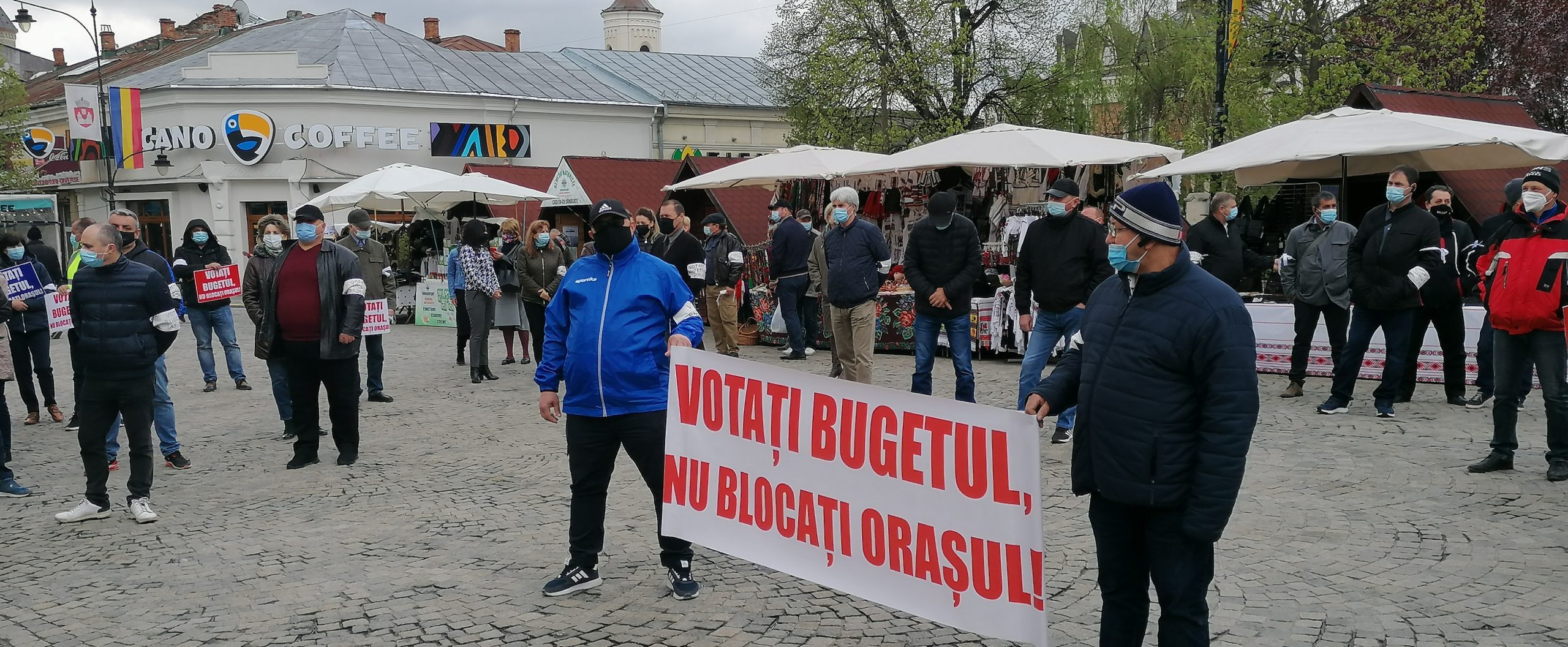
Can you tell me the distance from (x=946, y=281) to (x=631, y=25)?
7559 cm

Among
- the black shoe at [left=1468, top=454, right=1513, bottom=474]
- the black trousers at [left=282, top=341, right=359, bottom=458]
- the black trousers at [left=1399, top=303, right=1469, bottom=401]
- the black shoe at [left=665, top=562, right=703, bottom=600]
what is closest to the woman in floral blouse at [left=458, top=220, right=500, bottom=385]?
the black trousers at [left=282, top=341, right=359, bottom=458]

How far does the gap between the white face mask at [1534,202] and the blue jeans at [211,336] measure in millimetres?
11102

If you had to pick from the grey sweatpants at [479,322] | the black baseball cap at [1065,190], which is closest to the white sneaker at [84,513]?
the grey sweatpants at [479,322]

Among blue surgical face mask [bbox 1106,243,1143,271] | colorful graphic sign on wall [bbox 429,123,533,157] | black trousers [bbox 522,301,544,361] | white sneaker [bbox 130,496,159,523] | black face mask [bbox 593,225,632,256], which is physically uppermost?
colorful graphic sign on wall [bbox 429,123,533,157]

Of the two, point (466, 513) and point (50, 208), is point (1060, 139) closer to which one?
point (466, 513)

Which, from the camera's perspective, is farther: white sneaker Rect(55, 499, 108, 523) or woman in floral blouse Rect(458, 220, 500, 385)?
woman in floral blouse Rect(458, 220, 500, 385)

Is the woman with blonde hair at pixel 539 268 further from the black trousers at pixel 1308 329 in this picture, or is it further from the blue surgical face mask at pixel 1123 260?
the blue surgical face mask at pixel 1123 260

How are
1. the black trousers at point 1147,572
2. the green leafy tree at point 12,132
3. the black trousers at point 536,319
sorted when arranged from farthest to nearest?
the green leafy tree at point 12,132 → the black trousers at point 536,319 → the black trousers at point 1147,572

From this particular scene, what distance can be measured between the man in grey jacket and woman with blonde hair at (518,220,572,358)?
24.0ft

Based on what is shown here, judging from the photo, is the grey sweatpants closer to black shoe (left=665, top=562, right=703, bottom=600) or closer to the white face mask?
black shoe (left=665, top=562, right=703, bottom=600)

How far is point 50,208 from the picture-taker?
1373 inches

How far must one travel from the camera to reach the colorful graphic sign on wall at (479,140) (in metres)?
37.3

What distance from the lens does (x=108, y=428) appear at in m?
6.66

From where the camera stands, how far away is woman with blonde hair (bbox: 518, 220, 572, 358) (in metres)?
12.4
